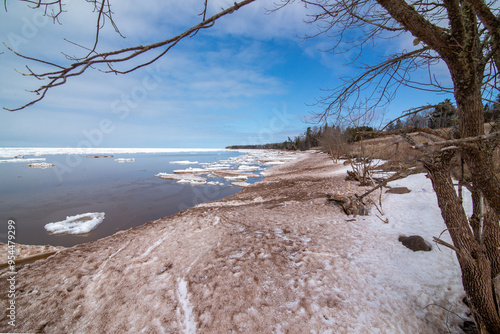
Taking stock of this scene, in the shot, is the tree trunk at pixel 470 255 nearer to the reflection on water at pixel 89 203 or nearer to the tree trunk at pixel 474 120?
the tree trunk at pixel 474 120

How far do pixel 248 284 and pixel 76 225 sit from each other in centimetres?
688

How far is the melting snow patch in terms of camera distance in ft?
20.6

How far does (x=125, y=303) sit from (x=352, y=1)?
4938 mm

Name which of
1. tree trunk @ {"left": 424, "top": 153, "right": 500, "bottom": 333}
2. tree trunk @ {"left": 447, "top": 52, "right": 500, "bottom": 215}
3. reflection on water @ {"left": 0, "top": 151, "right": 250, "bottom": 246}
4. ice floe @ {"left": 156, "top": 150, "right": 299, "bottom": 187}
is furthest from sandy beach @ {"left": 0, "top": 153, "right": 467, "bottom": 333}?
ice floe @ {"left": 156, "top": 150, "right": 299, "bottom": 187}

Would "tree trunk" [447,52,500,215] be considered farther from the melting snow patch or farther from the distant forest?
the melting snow patch

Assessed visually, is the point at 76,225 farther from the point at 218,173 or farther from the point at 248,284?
the point at 218,173

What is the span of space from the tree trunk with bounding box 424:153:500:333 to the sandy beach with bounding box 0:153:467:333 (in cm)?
43

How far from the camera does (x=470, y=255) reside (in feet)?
6.94

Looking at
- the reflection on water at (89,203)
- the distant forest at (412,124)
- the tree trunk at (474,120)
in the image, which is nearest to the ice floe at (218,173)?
the reflection on water at (89,203)

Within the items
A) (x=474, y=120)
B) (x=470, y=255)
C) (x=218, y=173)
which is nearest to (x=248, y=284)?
(x=470, y=255)

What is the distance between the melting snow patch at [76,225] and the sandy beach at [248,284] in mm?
2209

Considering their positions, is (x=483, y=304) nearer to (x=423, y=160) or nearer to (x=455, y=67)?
(x=423, y=160)

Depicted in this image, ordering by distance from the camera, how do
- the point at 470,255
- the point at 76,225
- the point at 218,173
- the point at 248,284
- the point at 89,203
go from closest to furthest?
1. the point at 470,255
2. the point at 248,284
3. the point at 76,225
4. the point at 89,203
5. the point at 218,173

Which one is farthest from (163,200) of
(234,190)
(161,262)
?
(161,262)
